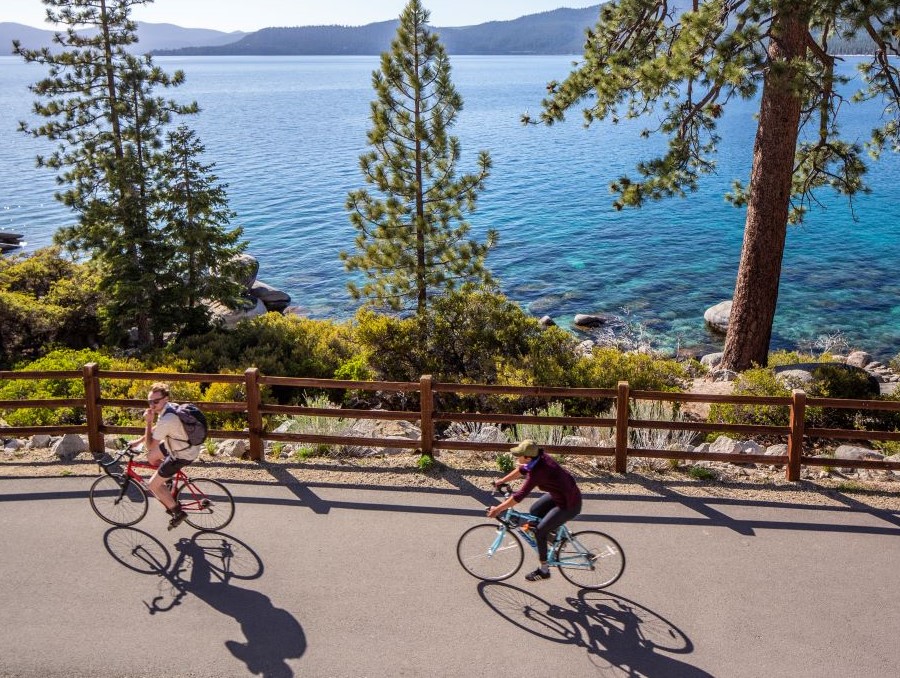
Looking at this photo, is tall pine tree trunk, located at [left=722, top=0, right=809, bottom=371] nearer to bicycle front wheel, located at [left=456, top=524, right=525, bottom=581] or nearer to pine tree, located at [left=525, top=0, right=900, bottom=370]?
pine tree, located at [left=525, top=0, right=900, bottom=370]

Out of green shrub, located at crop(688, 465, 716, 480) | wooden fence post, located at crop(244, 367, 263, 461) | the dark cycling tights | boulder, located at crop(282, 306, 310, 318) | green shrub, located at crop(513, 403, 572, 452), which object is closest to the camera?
the dark cycling tights

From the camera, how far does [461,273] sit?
2330 centimetres

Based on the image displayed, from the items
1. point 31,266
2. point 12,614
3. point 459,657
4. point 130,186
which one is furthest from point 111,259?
point 459,657

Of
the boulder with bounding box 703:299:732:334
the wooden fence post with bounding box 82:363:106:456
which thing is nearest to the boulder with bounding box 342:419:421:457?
the wooden fence post with bounding box 82:363:106:456

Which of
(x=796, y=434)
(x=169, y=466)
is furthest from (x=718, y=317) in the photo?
(x=169, y=466)

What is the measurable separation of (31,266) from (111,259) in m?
6.05

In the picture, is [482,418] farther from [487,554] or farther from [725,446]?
[725,446]

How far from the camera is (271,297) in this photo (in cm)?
3525

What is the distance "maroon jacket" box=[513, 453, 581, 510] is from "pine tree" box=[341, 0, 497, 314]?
15.7 metres

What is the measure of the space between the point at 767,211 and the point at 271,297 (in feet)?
80.2

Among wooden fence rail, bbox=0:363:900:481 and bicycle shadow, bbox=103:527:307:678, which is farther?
wooden fence rail, bbox=0:363:900:481

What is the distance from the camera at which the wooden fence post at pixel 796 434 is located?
9.90m

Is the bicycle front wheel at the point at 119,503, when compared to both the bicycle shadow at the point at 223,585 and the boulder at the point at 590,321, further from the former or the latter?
the boulder at the point at 590,321

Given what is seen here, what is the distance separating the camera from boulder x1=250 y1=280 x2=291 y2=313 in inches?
1379
